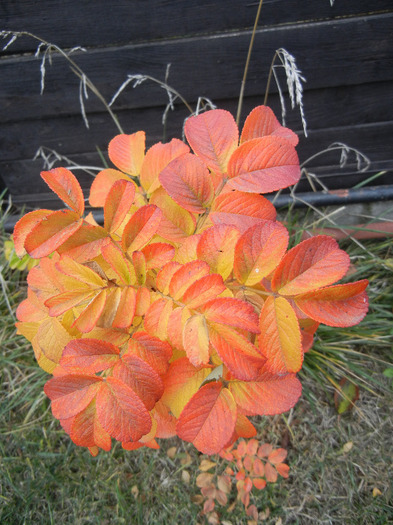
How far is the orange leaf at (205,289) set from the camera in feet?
1.72

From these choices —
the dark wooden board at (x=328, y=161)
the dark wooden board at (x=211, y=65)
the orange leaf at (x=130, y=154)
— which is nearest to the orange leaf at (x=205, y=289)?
the orange leaf at (x=130, y=154)

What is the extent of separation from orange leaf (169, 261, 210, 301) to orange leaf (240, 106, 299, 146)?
25cm

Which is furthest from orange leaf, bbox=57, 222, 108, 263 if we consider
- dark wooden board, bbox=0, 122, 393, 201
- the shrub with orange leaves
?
dark wooden board, bbox=0, 122, 393, 201

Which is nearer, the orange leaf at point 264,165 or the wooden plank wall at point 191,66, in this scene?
the orange leaf at point 264,165

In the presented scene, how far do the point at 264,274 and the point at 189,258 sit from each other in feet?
0.43

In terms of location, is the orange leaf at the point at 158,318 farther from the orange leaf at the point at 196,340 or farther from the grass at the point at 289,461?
the grass at the point at 289,461

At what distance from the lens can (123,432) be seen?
534 mm

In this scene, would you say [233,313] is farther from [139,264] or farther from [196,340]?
[139,264]

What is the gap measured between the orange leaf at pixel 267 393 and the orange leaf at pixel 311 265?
16 cm

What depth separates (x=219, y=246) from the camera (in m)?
0.57

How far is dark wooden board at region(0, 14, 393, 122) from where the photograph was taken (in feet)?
4.36

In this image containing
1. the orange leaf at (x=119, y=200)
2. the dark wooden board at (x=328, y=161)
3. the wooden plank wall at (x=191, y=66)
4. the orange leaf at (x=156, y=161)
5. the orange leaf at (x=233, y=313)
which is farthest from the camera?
the dark wooden board at (x=328, y=161)

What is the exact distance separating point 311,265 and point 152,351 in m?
0.27

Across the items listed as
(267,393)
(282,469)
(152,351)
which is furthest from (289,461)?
(152,351)
